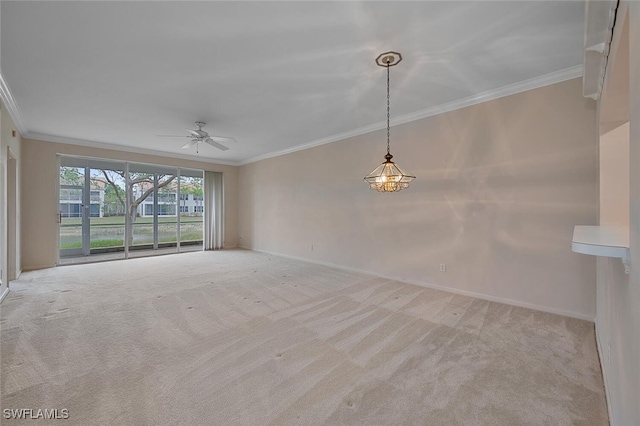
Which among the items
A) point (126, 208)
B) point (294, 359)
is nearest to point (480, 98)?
point (294, 359)

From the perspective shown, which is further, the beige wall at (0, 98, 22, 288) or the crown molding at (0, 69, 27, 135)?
the beige wall at (0, 98, 22, 288)

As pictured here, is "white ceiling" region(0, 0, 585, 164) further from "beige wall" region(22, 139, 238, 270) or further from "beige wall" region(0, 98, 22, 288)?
"beige wall" region(22, 139, 238, 270)

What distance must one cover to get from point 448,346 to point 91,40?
4.23 meters

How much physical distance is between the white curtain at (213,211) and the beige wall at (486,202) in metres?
4.05

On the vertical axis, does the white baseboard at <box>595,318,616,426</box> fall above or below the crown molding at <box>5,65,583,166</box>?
below

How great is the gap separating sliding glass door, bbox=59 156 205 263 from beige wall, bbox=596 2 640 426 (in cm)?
815

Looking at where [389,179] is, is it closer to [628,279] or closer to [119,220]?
[628,279]

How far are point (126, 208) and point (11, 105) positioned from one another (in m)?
3.26

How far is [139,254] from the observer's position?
689cm

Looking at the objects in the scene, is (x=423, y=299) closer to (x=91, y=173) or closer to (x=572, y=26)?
(x=572, y=26)

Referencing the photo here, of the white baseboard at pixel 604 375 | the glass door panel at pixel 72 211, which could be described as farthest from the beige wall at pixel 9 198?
the white baseboard at pixel 604 375

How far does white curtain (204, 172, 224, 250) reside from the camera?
786 centimetres

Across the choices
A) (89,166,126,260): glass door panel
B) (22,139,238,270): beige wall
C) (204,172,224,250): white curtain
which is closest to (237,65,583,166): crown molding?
(204,172,224,250): white curtain

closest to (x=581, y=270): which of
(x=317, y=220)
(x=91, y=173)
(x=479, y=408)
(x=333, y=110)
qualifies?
(x=479, y=408)
